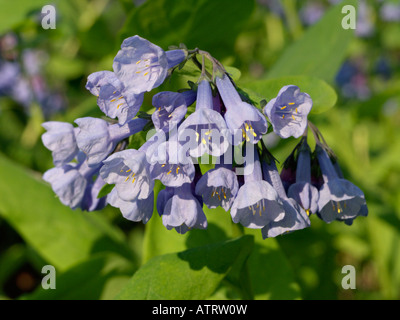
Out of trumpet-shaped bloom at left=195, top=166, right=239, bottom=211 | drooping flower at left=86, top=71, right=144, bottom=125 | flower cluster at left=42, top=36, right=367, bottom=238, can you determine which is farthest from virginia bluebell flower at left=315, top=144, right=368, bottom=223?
drooping flower at left=86, top=71, right=144, bottom=125

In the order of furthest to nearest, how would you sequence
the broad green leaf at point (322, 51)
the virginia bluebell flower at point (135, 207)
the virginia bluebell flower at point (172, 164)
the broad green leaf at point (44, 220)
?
the broad green leaf at point (44, 220)
the broad green leaf at point (322, 51)
the virginia bluebell flower at point (135, 207)
the virginia bluebell flower at point (172, 164)

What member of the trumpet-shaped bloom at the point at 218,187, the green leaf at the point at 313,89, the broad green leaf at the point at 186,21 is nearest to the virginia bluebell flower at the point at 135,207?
the trumpet-shaped bloom at the point at 218,187

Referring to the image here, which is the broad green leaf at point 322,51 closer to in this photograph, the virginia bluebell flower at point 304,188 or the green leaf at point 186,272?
the virginia bluebell flower at point 304,188

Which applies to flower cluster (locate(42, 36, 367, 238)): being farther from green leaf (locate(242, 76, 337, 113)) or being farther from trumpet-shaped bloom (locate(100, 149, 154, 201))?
green leaf (locate(242, 76, 337, 113))

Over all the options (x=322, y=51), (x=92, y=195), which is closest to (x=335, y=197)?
(x=92, y=195)
